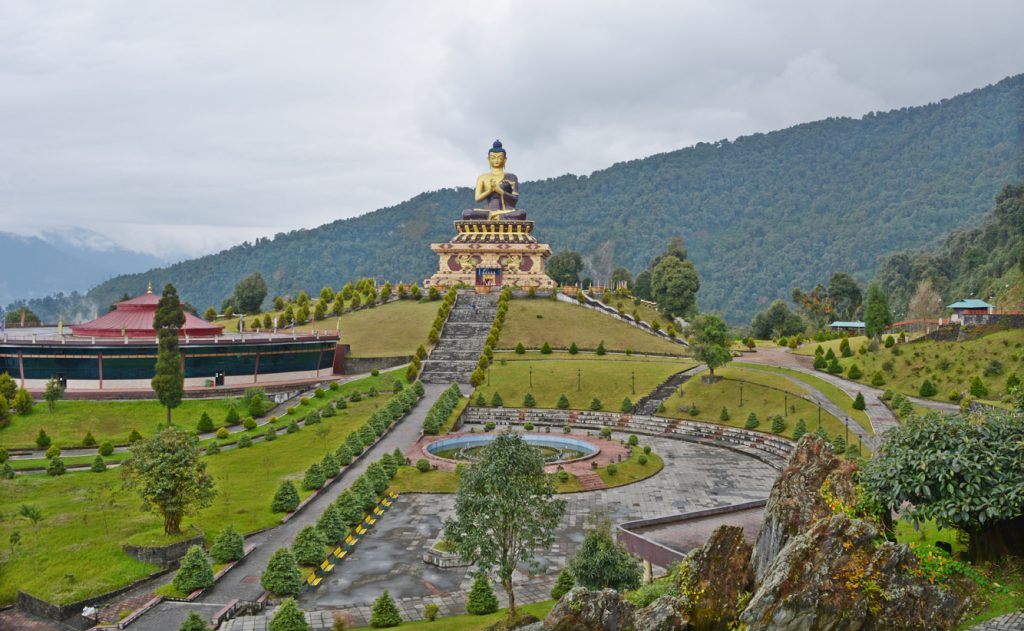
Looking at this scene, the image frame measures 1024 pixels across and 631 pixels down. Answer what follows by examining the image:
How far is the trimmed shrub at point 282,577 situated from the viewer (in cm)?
2167

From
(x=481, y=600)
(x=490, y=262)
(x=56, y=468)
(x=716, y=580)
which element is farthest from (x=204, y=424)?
(x=490, y=262)

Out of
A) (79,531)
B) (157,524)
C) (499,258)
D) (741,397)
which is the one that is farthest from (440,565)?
(499,258)

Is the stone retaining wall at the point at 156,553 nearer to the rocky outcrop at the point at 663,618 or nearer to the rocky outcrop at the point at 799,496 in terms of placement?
the rocky outcrop at the point at 663,618

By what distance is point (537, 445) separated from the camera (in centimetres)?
4009

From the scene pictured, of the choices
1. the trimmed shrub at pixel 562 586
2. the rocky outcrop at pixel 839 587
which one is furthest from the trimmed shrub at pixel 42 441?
the rocky outcrop at pixel 839 587

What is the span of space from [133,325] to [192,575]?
124ft

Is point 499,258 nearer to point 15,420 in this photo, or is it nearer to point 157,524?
point 15,420

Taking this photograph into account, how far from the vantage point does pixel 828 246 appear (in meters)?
174

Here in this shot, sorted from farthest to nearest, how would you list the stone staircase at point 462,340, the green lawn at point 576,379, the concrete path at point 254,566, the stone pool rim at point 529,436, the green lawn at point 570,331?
1. the green lawn at point 570,331
2. the stone staircase at point 462,340
3. the green lawn at point 576,379
4. the stone pool rim at point 529,436
5. the concrete path at point 254,566

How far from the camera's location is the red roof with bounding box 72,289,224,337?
177 feet

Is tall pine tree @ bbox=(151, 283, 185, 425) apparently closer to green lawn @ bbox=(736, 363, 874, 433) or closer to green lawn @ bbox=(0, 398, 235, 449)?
green lawn @ bbox=(0, 398, 235, 449)

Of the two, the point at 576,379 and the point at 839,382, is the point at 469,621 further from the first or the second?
the point at 576,379

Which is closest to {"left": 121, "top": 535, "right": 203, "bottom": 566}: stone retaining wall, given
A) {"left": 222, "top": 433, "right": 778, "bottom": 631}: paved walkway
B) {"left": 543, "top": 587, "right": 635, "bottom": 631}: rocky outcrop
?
{"left": 222, "top": 433, "right": 778, "bottom": 631}: paved walkway

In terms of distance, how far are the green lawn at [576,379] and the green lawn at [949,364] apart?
13900 mm
